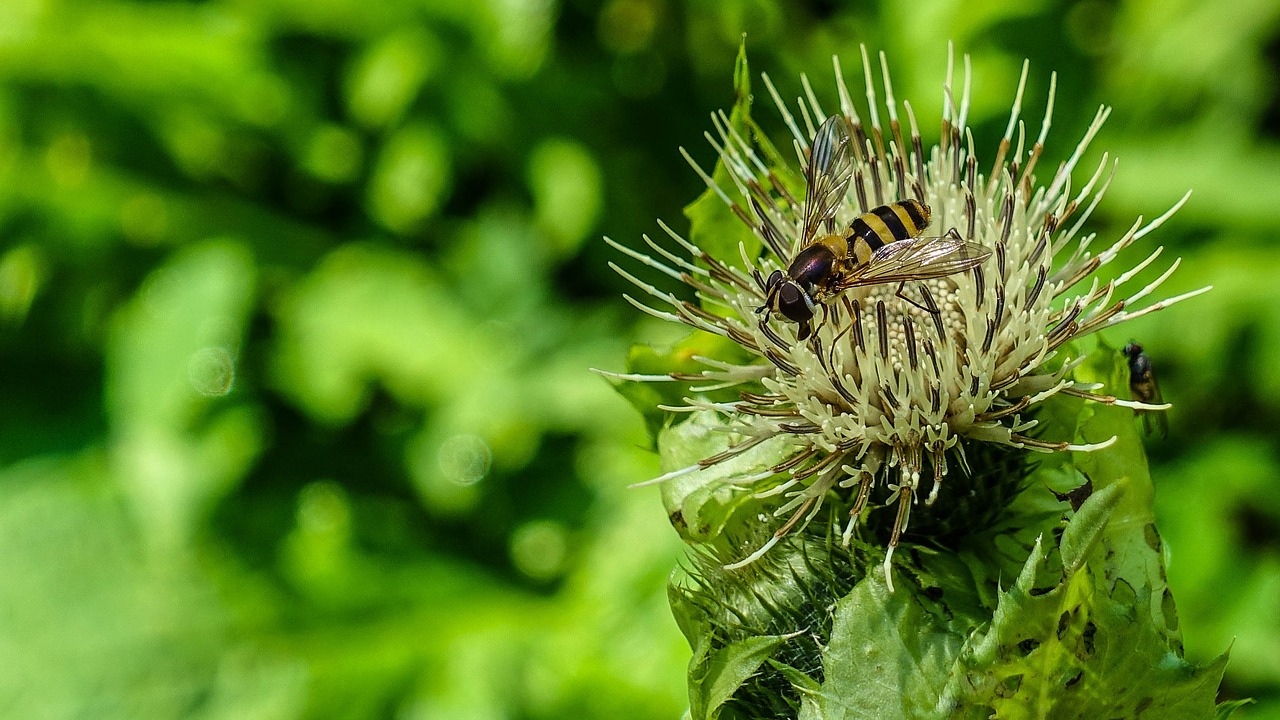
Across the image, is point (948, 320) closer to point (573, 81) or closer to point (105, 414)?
point (573, 81)

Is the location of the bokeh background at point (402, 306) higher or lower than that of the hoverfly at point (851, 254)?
lower

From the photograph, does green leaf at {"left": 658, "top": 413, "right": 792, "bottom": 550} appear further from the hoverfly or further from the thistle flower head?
the hoverfly

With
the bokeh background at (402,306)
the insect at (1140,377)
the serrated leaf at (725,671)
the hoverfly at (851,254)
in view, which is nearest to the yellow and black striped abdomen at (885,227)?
the hoverfly at (851,254)

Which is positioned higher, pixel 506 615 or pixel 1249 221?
pixel 1249 221

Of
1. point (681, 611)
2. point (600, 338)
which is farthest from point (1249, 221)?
point (681, 611)

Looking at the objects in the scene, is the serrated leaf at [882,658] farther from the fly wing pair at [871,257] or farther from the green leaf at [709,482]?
the fly wing pair at [871,257]
